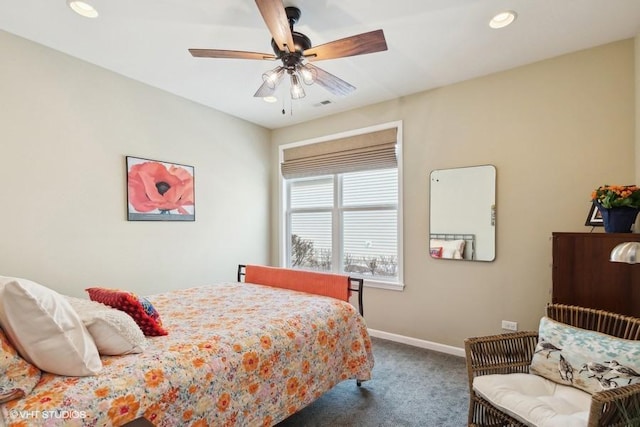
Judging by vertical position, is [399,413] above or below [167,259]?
below

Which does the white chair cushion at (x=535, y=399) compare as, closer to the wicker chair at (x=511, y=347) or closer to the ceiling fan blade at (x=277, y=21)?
the wicker chair at (x=511, y=347)

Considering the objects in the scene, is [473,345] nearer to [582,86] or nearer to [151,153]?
[582,86]

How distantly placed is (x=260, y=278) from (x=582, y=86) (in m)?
3.26

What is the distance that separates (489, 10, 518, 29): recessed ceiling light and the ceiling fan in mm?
933

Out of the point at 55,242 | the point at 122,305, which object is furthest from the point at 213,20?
the point at 55,242

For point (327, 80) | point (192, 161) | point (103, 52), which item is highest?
point (103, 52)

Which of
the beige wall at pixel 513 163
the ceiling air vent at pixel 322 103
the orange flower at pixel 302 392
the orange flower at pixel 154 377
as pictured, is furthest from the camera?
the ceiling air vent at pixel 322 103

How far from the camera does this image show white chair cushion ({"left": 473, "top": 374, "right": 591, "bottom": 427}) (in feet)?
4.64

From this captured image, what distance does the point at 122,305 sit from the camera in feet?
5.50

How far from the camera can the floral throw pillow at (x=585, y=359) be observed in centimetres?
158

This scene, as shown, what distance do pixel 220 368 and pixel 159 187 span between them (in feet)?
7.81

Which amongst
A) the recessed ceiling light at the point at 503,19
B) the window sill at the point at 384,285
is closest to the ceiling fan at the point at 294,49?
the recessed ceiling light at the point at 503,19

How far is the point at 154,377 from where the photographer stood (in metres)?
1.28

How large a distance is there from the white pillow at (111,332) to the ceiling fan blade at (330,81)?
1.84 m
